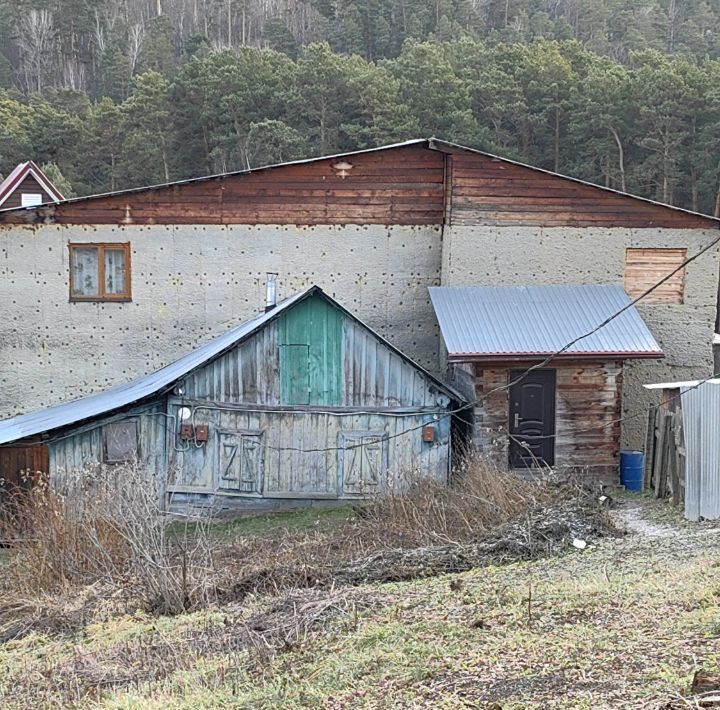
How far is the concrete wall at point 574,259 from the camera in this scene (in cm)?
1994

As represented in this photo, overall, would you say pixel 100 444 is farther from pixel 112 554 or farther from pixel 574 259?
pixel 574 259

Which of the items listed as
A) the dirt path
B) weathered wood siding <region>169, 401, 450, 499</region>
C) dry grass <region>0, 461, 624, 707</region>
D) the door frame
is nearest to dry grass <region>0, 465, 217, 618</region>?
dry grass <region>0, 461, 624, 707</region>

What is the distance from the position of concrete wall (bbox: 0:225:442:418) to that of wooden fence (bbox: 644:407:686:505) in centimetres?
565

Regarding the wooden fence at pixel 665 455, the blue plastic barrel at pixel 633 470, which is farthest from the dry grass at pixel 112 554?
the blue plastic barrel at pixel 633 470

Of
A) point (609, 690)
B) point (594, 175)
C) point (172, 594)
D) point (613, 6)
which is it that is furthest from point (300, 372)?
point (613, 6)

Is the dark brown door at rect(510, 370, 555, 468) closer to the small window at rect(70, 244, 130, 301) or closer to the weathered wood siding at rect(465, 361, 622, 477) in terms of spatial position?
the weathered wood siding at rect(465, 361, 622, 477)

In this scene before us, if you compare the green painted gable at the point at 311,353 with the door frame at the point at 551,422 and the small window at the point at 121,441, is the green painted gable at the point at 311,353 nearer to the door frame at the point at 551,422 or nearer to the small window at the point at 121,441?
the small window at the point at 121,441

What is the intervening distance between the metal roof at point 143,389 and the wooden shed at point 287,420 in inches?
2.2

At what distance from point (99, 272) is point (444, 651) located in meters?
14.5

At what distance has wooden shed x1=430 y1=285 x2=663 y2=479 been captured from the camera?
17766 mm

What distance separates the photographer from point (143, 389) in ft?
58.1

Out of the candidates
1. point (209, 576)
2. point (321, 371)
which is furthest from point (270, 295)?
point (209, 576)

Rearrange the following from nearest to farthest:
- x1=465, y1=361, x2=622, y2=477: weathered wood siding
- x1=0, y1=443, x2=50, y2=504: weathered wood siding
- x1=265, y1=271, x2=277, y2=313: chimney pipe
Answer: x1=0, y1=443, x2=50, y2=504: weathered wood siding
x1=465, y1=361, x2=622, y2=477: weathered wood siding
x1=265, y1=271, x2=277, y2=313: chimney pipe

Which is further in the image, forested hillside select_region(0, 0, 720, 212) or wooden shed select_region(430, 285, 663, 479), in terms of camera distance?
forested hillside select_region(0, 0, 720, 212)
